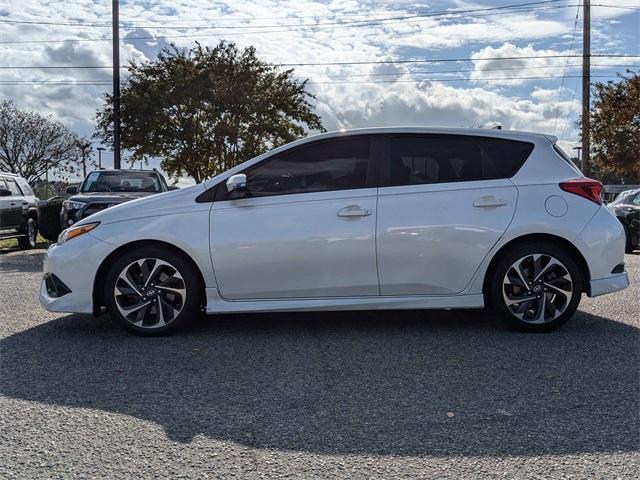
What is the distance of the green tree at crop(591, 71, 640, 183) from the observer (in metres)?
28.4

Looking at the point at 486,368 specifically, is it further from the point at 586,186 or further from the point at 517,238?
the point at 586,186

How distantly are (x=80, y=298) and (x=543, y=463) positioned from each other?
3.75 meters

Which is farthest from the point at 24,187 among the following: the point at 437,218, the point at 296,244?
the point at 437,218

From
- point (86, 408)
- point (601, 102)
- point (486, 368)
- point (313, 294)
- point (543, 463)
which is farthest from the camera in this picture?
point (601, 102)

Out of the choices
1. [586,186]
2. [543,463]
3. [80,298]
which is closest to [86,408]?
[80,298]

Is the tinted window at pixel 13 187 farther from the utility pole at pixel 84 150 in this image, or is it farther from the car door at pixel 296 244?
the utility pole at pixel 84 150

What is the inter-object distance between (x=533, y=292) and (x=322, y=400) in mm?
2348

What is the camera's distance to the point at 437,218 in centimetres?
505

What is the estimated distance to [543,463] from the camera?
277cm

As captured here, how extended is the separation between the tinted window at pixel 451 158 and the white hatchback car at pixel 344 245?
2cm

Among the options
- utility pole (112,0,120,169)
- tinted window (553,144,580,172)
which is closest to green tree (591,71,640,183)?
utility pole (112,0,120,169)

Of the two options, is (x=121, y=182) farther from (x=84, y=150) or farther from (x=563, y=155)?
(x=84, y=150)

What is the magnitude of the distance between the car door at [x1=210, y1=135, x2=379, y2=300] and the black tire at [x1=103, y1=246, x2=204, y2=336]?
25 cm

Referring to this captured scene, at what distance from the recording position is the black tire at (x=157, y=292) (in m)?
5.05
